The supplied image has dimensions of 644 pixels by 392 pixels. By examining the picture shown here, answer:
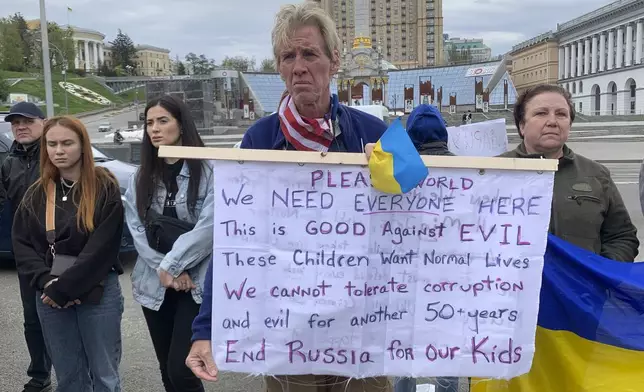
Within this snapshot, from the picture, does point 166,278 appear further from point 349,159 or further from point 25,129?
point 25,129

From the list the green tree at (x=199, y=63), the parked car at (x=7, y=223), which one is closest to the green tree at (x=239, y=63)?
→ the green tree at (x=199, y=63)

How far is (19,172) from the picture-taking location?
4.21 m

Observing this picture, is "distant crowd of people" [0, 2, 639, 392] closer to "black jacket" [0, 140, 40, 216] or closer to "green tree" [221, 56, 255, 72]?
"black jacket" [0, 140, 40, 216]

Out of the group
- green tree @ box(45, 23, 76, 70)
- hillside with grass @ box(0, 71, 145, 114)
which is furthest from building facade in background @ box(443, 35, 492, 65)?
green tree @ box(45, 23, 76, 70)

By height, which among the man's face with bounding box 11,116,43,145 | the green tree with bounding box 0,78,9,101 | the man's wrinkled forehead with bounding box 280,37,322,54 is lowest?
the man's face with bounding box 11,116,43,145

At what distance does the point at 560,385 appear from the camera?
2607 millimetres

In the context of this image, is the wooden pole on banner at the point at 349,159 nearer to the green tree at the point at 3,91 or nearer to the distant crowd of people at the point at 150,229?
the distant crowd of people at the point at 150,229

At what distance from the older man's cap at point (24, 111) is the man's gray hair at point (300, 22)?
2891mm

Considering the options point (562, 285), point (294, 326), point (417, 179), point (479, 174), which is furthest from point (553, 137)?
point (294, 326)

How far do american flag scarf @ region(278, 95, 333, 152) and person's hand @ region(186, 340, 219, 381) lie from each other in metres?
0.87

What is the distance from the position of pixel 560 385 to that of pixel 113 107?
94.5 meters

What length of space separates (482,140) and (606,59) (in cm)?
9375

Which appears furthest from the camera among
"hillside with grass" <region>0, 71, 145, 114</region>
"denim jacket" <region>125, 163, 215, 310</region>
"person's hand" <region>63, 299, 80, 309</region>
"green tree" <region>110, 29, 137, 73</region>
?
"green tree" <region>110, 29, 137, 73</region>

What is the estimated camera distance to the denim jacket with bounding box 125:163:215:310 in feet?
9.80
